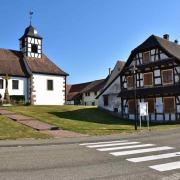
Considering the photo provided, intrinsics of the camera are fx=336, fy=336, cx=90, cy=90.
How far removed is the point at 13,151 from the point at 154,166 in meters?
5.57

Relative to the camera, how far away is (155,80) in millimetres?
36188

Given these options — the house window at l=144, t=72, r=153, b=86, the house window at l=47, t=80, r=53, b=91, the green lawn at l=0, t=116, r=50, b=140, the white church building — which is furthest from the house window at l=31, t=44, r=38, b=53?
the green lawn at l=0, t=116, r=50, b=140

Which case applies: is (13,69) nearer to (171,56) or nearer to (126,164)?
(171,56)

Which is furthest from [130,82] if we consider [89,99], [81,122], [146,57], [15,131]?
[89,99]

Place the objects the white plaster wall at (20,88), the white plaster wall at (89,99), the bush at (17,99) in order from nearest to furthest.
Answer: the bush at (17,99) < the white plaster wall at (20,88) < the white plaster wall at (89,99)

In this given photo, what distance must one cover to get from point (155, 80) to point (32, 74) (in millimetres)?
15312

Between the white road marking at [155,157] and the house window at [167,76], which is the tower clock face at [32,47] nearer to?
the house window at [167,76]

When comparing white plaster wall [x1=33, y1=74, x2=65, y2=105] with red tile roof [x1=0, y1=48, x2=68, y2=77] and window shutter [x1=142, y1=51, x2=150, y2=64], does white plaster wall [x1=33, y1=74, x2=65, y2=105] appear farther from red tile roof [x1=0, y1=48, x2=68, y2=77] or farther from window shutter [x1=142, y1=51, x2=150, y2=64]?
window shutter [x1=142, y1=51, x2=150, y2=64]

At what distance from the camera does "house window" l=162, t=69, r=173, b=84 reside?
34616 millimetres

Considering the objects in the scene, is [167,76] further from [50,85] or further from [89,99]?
[89,99]

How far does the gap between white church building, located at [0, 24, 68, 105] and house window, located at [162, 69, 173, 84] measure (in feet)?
47.8

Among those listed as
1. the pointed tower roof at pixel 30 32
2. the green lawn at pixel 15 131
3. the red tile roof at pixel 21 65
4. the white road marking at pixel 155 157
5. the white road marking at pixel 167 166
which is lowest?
the white road marking at pixel 167 166

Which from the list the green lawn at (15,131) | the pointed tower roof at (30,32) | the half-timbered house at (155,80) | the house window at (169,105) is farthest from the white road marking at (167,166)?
the pointed tower roof at (30,32)

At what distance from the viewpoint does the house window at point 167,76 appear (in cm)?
3462
